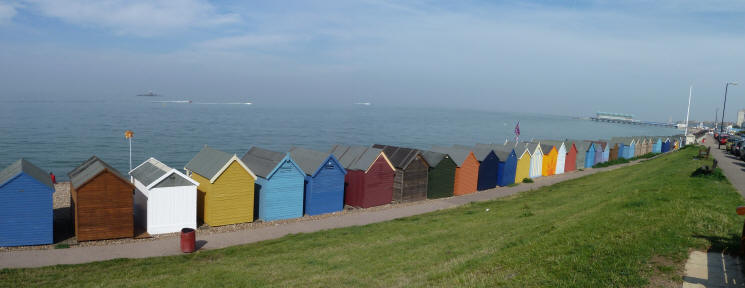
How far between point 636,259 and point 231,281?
10908 millimetres

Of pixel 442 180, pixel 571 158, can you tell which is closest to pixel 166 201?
pixel 442 180

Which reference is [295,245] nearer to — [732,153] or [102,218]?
[102,218]

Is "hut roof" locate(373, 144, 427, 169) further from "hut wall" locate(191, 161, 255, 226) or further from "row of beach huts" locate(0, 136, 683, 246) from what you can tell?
"hut wall" locate(191, 161, 255, 226)

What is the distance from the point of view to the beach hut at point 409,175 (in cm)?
2891

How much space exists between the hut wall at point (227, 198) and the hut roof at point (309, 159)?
3695mm

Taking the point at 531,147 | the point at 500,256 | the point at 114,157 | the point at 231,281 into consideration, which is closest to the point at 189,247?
the point at 231,281

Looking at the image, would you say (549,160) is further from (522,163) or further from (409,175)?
(409,175)

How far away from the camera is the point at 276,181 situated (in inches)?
936

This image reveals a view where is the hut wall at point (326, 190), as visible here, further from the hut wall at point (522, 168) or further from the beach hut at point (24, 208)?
the hut wall at point (522, 168)

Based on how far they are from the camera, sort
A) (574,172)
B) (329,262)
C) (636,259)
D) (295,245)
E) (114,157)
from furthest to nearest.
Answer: (114,157)
(574,172)
(295,245)
(329,262)
(636,259)

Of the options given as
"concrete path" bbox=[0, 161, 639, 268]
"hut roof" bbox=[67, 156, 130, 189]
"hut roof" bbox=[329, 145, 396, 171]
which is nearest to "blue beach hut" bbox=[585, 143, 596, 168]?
"concrete path" bbox=[0, 161, 639, 268]

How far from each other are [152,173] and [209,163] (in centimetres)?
269

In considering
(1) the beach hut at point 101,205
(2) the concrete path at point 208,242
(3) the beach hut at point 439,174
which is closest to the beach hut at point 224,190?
(2) the concrete path at point 208,242

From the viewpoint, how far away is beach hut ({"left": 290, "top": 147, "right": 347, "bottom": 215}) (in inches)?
995
